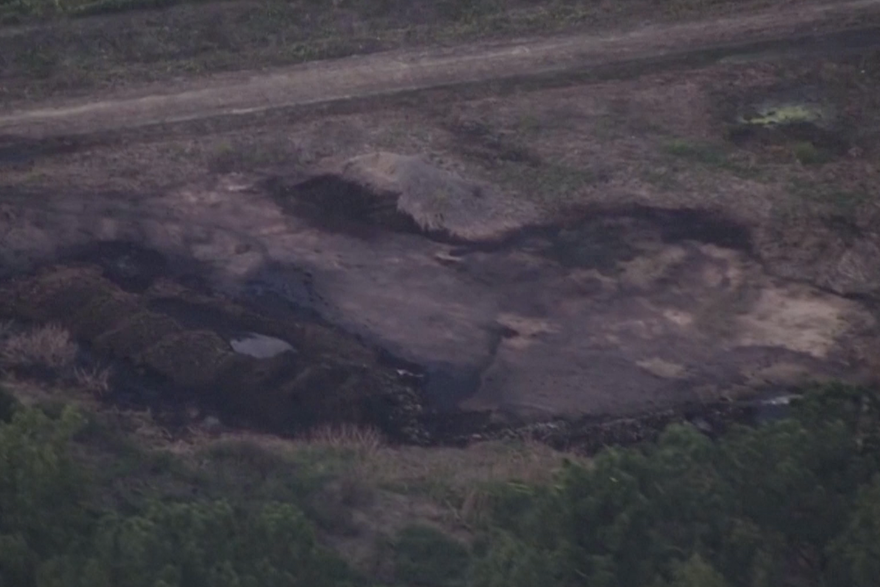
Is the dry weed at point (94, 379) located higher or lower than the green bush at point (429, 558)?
higher

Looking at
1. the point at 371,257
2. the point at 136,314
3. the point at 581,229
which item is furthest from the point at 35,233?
the point at 581,229

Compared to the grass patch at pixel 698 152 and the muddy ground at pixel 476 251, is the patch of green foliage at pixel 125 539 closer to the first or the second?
the muddy ground at pixel 476 251

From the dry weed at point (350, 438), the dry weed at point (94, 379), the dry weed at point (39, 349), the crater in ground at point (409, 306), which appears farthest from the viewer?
the crater in ground at point (409, 306)

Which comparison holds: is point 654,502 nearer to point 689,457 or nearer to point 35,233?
point 689,457

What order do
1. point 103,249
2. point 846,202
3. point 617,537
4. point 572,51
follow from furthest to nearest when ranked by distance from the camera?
point 572,51
point 846,202
point 103,249
point 617,537

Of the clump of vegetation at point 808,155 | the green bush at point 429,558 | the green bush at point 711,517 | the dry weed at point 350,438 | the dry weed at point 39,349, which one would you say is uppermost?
the green bush at point 711,517

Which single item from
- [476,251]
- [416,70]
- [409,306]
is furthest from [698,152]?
[409,306]

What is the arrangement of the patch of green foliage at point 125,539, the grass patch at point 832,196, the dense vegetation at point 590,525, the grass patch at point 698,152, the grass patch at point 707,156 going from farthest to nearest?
the grass patch at point 698,152, the grass patch at point 707,156, the grass patch at point 832,196, the dense vegetation at point 590,525, the patch of green foliage at point 125,539

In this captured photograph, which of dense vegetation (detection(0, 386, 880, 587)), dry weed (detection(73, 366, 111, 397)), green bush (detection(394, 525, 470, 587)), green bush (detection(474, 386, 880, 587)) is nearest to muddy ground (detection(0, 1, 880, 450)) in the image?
dry weed (detection(73, 366, 111, 397))

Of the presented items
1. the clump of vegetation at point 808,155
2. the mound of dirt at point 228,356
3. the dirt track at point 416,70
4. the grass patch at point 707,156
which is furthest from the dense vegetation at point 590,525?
the dirt track at point 416,70
